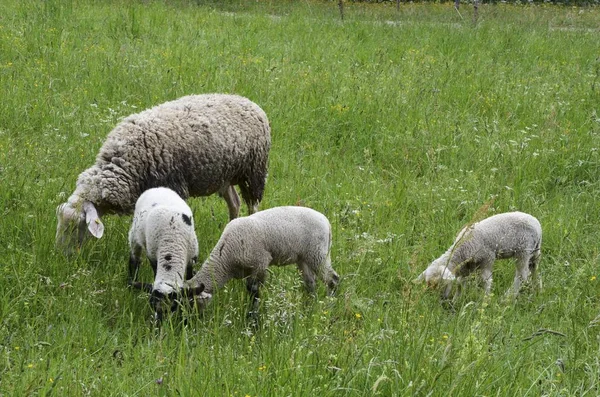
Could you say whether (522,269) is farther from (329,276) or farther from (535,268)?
(329,276)

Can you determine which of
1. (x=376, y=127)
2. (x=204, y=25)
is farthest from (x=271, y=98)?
(x=204, y=25)

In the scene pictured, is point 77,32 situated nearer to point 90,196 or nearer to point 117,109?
point 117,109

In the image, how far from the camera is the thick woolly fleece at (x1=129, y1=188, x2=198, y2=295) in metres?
4.56

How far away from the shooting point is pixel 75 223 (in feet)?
17.2

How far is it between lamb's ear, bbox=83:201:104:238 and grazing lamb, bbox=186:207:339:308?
0.86 meters

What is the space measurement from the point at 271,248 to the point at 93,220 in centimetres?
133

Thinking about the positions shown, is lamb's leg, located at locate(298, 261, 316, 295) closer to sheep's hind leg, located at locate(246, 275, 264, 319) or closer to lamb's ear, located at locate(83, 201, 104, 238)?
sheep's hind leg, located at locate(246, 275, 264, 319)

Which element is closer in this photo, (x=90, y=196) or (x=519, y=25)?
(x=90, y=196)

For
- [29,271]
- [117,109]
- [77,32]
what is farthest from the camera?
[77,32]

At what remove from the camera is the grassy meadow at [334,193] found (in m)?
3.45

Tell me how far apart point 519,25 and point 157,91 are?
8.48 meters

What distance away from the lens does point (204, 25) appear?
40.0ft

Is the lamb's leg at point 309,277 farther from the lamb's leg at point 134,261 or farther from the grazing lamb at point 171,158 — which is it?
the grazing lamb at point 171,158

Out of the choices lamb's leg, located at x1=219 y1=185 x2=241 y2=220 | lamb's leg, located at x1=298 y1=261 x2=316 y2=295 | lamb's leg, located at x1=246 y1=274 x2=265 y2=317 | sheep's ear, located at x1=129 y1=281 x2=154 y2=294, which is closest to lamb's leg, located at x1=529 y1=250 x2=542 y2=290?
lamb's leg, located at x1=298 y1=261 x2=316 y2=295
